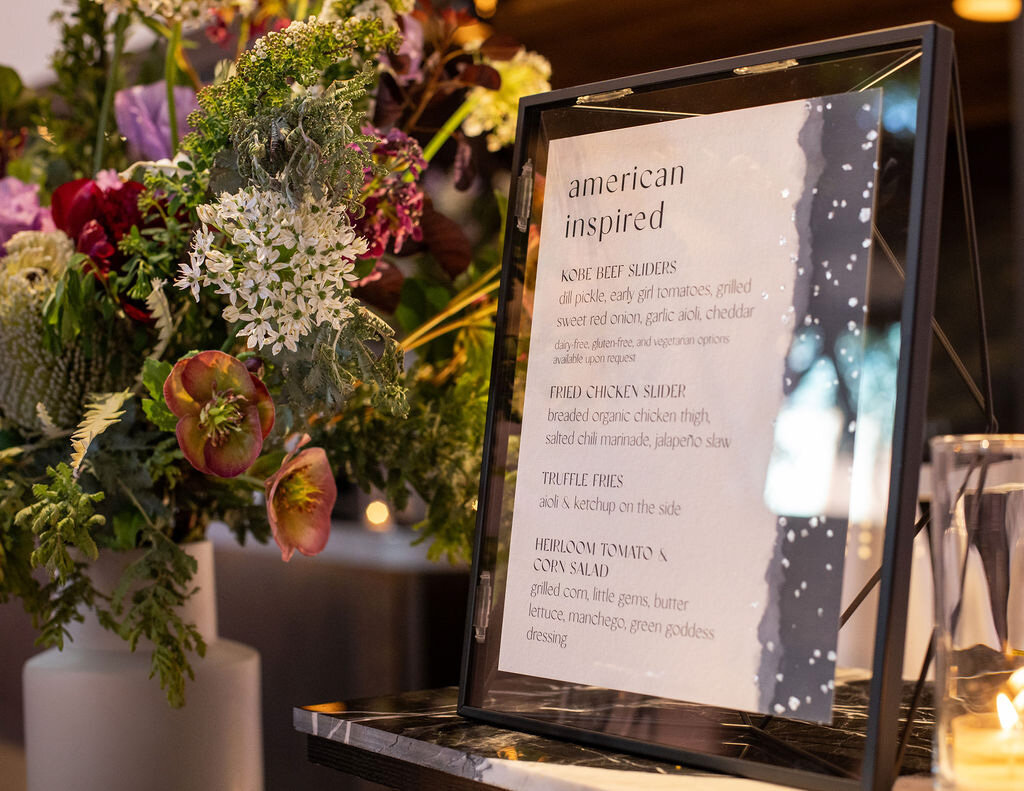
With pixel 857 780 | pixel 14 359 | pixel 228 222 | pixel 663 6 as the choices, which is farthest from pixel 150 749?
pixel 663 6

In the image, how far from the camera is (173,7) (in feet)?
2.59

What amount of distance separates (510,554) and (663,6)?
118 centimetres

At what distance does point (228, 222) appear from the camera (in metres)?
0.56

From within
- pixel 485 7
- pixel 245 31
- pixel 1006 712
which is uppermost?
pixel 485 7

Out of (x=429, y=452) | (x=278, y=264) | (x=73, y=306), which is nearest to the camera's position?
(x=278, y=264)

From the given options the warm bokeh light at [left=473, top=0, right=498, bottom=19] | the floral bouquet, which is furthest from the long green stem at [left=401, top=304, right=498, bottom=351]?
the warm bokeh light at [left=473, top=0, right=498, bottom=19]

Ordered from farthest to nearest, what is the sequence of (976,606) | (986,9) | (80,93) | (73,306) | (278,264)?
(986,9) < (80,93) < (73,306) < (278,264) < (976,606)

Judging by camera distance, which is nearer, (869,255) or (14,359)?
(869,255)

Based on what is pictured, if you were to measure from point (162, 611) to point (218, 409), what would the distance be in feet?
0.58

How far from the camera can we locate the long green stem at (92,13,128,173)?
0.86 meters

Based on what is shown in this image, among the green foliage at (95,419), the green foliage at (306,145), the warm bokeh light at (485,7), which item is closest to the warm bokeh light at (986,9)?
the warm bokeh light at (485,7)

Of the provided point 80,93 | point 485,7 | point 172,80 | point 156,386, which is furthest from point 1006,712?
point 485,7

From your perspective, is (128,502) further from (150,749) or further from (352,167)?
(352,167)

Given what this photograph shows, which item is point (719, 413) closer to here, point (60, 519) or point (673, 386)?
point (673, 386)
